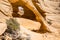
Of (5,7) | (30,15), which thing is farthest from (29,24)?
(5,7)

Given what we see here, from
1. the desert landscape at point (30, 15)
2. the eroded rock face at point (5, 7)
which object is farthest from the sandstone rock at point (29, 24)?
the eroded rock face at point (5, 7)

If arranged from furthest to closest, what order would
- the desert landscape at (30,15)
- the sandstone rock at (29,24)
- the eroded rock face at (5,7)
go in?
the sandstone rock at (29,24) → the desert landscape at (30,15) → the eroded rock face at (5,7)

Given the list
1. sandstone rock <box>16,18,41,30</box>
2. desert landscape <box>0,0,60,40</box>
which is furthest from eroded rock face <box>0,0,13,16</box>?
sandstone rock <box>16,18,41,30</box>

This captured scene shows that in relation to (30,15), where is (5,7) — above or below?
above

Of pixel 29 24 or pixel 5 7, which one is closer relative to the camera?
pixel 5 7

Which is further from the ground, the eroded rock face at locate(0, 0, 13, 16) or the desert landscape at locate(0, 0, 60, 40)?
the eroded rock face at locate(0, 0, 13, 16)

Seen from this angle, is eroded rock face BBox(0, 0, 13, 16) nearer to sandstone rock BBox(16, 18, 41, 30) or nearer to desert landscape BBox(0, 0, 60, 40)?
desert landscape BBox(0, 0, 60, 40)

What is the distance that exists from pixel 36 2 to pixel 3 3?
2450 mm

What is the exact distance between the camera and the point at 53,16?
12.4 m

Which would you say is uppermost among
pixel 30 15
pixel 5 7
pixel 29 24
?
pixel 5 7

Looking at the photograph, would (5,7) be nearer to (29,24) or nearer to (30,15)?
(29,24)

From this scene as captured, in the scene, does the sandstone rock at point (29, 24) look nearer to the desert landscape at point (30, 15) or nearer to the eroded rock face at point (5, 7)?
the desert landscape at point (30, 15)

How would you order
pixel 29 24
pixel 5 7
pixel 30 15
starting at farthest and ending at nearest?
pixel 30 15
pixel 29 24
pixel 5 7

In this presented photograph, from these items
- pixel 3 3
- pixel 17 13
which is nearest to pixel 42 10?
pixel 17 13
